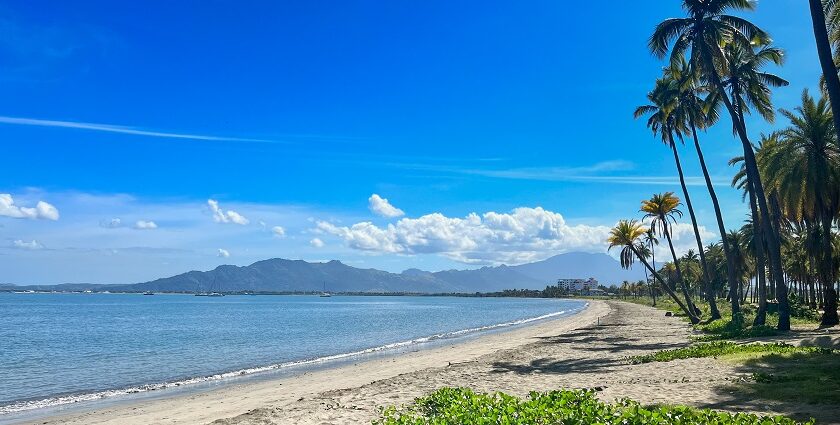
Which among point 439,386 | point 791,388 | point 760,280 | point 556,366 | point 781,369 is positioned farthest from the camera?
point 760,280

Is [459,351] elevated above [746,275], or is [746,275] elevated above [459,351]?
[746,275]

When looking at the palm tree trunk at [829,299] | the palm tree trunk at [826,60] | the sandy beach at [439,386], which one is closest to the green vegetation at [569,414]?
the sandy beach at [439,386]

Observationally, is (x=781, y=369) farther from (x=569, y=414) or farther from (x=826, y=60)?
(x=826, y=60)

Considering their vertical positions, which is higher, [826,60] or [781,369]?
[826,60]

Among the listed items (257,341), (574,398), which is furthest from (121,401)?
(257,341)

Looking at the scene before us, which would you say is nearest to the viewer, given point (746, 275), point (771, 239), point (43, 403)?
point (43, 403)

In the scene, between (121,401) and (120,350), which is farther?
(120,350)

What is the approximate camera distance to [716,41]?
26531mm

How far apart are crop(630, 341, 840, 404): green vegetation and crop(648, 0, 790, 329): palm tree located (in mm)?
10480

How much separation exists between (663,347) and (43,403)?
24474 mm

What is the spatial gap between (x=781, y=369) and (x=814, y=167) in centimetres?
1978

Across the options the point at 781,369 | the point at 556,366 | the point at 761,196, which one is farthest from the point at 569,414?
the point at 761,196

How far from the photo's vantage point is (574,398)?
33.5ft

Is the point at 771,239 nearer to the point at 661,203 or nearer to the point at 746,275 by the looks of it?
the point at 661,203
